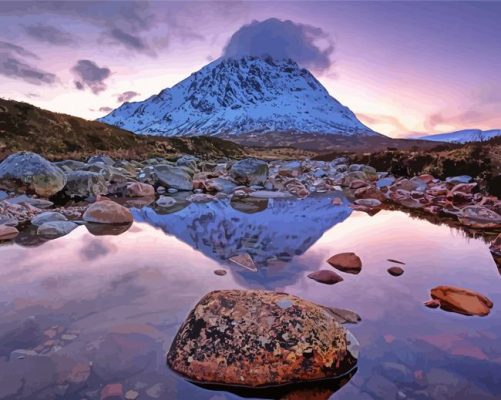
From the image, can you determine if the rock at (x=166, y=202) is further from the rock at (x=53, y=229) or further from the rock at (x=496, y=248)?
the rock at (x=496, y=248)

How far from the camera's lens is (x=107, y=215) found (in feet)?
31.8

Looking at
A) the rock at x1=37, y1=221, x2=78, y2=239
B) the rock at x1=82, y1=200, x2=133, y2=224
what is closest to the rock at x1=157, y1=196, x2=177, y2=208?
the rock at x1=82, y1=200, x2=133, y2=224

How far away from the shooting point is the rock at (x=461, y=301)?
464 centimetres

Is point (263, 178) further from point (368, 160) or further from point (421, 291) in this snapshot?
point (421, 291)

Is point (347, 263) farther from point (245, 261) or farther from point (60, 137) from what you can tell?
point (60, 137)

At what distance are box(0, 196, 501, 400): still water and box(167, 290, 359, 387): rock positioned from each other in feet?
0.47

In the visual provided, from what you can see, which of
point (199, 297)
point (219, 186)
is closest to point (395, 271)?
point (199, 297)

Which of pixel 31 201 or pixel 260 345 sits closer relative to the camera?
pixel 260 345

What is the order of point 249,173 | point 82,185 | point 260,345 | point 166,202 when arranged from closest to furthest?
point 260,345 < point 166,202 < point 82,185 < point 249,173

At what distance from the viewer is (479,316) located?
178 inches

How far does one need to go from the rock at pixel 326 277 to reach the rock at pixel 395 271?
94cm

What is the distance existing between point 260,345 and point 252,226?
6654 mm

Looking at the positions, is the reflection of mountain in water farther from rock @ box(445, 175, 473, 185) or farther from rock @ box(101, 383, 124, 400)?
rock @ box(445, 175, 473, 185)

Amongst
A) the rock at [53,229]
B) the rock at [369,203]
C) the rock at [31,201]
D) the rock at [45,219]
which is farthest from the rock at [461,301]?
the rock at [31,201]
